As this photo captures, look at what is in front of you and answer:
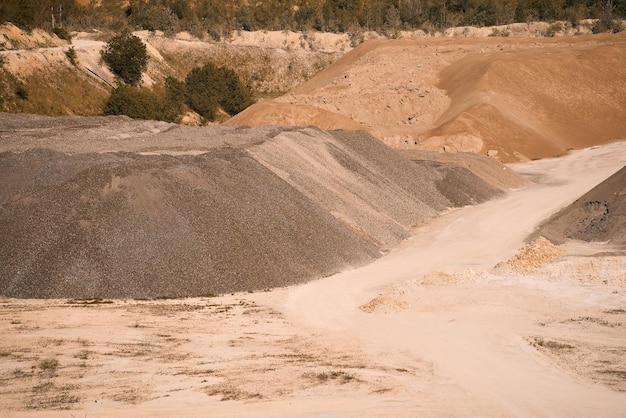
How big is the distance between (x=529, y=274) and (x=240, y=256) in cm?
913

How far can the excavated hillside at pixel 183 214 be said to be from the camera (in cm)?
2256

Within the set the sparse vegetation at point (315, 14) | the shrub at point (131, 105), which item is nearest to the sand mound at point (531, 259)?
the shrub at point (131, 105)

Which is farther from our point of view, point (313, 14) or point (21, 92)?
point (313, 14)

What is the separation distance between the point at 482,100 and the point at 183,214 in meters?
39.1

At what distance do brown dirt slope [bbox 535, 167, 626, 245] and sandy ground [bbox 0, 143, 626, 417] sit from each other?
5.20m

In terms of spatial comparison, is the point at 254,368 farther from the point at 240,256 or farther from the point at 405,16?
the point at 405,16

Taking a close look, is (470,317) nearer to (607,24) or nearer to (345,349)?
(345,349)

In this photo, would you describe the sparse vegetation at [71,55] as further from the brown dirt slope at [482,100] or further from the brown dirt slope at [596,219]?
the brown dirt slope at [596,219]

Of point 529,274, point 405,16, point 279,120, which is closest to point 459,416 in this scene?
point 529,274

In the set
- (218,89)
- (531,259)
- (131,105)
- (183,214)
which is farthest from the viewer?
(218,89)

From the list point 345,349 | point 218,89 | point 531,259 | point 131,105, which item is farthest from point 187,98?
point 345,349

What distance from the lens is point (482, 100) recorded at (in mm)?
59625

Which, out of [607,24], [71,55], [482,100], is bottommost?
[482,100]

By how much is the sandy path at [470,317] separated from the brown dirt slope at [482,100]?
59.6ft
